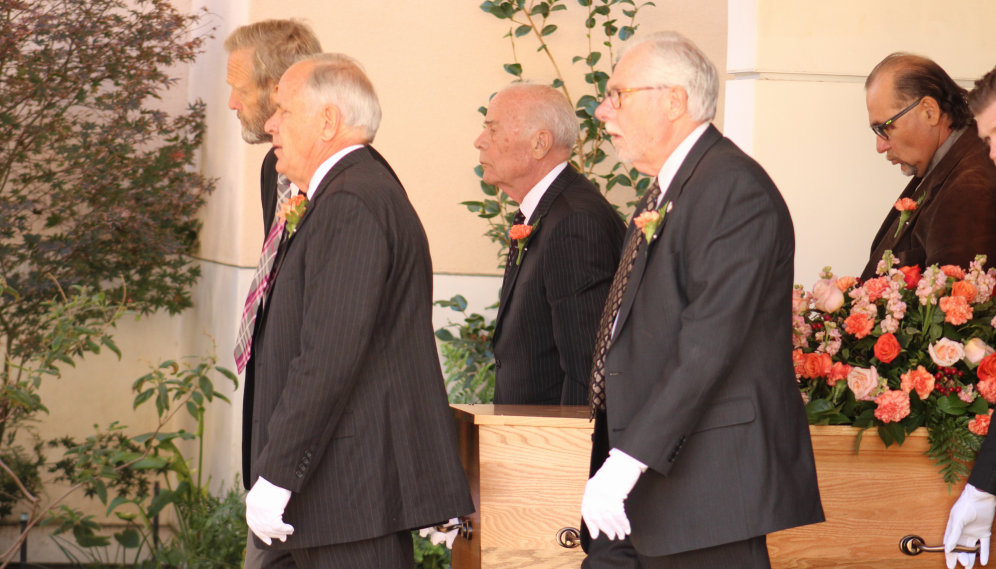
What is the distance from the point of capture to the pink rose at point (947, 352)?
246cm

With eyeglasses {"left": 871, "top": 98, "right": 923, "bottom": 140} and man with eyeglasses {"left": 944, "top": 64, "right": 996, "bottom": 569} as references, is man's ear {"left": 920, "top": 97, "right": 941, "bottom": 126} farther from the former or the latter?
man with eyeglasses {"left": 944, "top": 64, "right": 996, "bottom": 569}

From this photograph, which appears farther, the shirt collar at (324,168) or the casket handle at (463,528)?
the casket handle at (463,528)

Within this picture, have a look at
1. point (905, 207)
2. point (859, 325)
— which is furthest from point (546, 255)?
point (905, 207)

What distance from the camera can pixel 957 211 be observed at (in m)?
2.84

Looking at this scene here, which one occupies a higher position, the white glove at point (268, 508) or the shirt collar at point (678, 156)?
the shirt collar at point (678, 156)

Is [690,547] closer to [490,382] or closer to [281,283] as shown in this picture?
[281,283]

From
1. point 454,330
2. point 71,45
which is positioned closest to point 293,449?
point 454,330

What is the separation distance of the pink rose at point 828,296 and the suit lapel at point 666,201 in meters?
0.89

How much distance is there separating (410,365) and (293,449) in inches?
12.3

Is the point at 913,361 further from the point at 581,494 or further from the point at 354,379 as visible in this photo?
the point at 354,379

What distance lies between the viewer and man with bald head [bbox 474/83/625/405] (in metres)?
2.85

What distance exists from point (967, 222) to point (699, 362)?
1.53m

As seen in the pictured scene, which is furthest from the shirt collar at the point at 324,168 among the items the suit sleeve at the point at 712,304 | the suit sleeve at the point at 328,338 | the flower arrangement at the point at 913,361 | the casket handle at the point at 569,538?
the flower arrangement at the point at 913,361

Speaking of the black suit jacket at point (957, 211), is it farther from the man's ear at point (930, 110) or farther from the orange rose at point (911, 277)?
the orange rose at point (911, 277)
